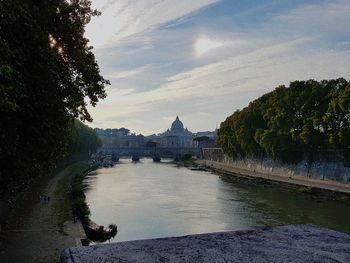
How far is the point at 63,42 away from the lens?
813 inches

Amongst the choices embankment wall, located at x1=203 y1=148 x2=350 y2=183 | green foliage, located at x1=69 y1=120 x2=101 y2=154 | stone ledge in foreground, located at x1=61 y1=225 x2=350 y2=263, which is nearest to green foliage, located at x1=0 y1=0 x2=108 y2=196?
stone ledge in foreground, located at x1=61 y1=225 x2=350 y2=263

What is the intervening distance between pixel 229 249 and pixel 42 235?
25.9 m

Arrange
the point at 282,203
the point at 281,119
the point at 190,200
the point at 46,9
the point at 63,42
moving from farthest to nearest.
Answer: the point at 281,119
the point at 190,200
the point at 282,203
the point at 63,42
the point at 46,9

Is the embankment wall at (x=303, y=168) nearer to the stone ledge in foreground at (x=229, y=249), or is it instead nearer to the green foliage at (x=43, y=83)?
the green foliage at (x=43, y=83)

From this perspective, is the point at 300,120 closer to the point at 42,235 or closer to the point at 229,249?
the point at 42,235

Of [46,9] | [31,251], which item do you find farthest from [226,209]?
[46,9]

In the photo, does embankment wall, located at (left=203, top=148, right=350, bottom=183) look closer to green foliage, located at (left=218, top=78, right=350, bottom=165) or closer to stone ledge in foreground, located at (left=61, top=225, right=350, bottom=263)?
green foliage, located at (left=218, top=78, right=350, bottom=165)

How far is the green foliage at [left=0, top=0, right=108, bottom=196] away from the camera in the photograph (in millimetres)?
16125

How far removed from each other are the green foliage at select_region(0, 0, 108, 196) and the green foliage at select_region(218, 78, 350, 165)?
43682 millimetres

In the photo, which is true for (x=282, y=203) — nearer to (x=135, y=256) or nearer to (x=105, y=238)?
(x=105, y=238)

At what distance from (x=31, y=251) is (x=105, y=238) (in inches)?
284

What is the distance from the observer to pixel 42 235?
29844 millimetres

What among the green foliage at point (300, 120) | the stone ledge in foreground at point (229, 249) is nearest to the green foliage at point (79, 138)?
the green foliage at point (300, 120)

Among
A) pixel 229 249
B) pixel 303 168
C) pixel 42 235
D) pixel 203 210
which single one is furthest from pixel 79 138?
pixel 229 249
